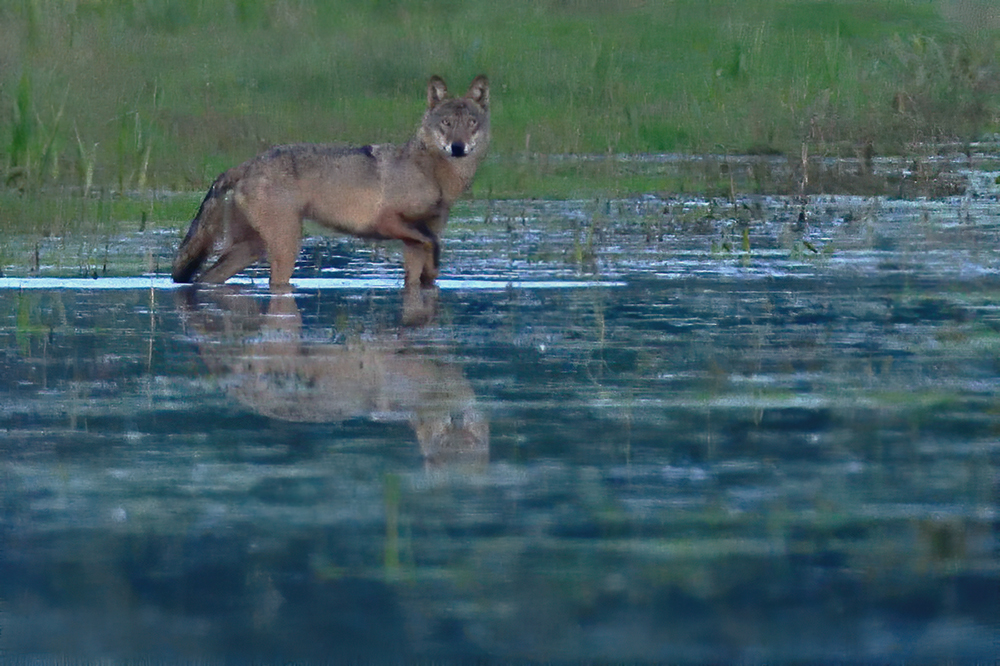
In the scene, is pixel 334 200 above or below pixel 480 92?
below

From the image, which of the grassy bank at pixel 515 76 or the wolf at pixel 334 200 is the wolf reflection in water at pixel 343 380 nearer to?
the wolf at pixel 334 200

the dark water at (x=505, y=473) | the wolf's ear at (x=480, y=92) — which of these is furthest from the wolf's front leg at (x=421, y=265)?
the wolf's ear at (x=480, y=92)

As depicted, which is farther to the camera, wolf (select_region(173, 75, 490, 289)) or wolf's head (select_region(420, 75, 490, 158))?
wolf's head (select_region(420, 75, 490, 158))

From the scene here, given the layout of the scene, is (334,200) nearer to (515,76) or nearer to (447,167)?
(447,167)

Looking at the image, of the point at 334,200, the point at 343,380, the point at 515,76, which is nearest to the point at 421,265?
the point at 334,200

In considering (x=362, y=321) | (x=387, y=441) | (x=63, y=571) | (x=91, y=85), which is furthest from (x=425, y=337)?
(x=91, y=85)

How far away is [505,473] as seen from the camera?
575 cm

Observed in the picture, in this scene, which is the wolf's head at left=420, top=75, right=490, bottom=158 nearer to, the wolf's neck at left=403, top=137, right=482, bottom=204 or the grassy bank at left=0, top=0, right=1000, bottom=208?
the wolf's neck at left=403, top=137, right=482, bottom=204

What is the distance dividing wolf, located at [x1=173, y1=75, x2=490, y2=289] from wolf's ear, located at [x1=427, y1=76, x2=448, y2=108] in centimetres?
22

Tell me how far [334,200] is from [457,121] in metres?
1.04

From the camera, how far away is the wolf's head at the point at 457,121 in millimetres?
11922

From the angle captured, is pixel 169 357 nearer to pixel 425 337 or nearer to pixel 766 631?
pixel 425 337

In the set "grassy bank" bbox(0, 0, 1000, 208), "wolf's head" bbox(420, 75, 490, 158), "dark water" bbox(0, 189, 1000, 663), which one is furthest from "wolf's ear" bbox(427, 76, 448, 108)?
"grassy bank" bbox(0, 0, 1000, 208)

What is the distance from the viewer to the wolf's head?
469 inches
